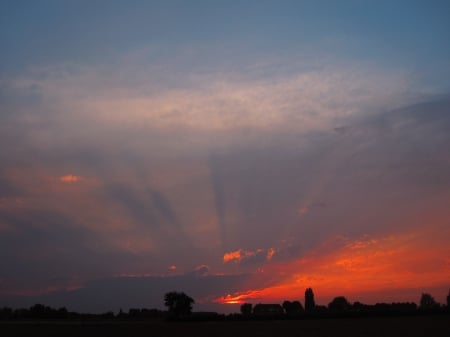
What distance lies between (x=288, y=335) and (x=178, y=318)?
2410 inches

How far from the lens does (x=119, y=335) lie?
64.8 meters

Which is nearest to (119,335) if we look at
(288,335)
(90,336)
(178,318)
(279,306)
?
(90,336)

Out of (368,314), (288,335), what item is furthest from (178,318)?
(288,335)

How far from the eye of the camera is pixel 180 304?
126 m

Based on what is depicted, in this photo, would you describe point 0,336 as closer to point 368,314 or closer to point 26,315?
point 368,314

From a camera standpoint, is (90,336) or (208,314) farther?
(208,314)

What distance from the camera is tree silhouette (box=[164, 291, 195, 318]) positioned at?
126 metres

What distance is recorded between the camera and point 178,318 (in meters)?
117

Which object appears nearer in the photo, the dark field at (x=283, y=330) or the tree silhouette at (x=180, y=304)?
the dark field at (x=283, y=330)

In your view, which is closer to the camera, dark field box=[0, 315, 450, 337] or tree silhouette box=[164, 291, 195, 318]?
dark field box=[0, 315, 450, 337]

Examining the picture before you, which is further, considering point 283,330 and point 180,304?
point 180,304

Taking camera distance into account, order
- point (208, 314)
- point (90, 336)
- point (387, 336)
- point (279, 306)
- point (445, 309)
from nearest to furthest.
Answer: point (387, 336) < point (90, 336) < point (445, 309) < point (208, 314) < point (279, 306)

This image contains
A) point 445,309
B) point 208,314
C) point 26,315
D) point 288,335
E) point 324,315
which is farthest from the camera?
point 26,315

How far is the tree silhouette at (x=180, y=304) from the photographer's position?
412 feet
